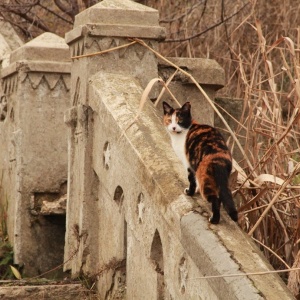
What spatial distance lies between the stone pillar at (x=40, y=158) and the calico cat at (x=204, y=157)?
292cm

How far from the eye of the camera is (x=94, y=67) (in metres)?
7.61

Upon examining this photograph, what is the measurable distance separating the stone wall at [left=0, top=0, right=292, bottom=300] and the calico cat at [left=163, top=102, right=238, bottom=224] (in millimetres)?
102

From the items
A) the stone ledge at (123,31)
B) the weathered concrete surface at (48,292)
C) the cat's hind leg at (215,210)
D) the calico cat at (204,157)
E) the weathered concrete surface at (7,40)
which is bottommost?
the weathered concrete surface at (48,292)

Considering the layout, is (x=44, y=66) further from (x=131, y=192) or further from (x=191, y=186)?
(x=191, y=186)

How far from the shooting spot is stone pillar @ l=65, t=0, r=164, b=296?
7.50 metres

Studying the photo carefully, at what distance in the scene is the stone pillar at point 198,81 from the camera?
8148 mm

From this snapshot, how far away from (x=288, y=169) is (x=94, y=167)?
5.54ft

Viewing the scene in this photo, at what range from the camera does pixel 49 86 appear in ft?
29.5

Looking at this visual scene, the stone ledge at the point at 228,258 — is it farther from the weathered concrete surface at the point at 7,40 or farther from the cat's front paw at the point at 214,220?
the weathered concrete surface at the point at 7,40

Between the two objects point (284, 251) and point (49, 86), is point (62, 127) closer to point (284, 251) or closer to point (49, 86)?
point (49, 86)

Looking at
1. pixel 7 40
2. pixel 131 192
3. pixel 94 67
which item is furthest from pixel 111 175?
pixel 7 40

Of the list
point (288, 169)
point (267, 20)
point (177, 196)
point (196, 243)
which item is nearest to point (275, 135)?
point (288, 169)

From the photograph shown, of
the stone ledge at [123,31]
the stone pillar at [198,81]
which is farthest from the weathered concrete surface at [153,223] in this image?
the stone pillar at [198,81]

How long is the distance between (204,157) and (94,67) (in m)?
2.29
